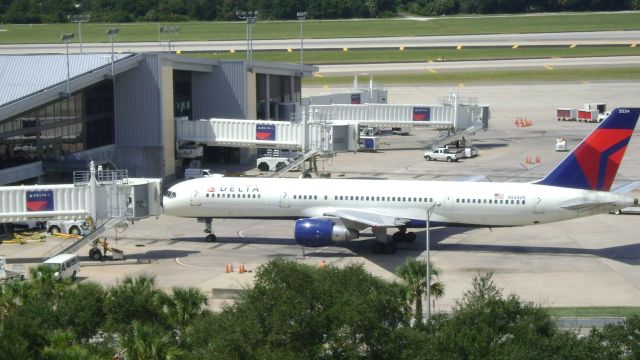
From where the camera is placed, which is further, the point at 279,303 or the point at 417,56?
the point at 417,56

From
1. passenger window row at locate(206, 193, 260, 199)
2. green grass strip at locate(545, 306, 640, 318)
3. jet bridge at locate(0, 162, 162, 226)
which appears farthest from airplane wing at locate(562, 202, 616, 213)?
jet bridge at locate(0, 162, 162, 226)

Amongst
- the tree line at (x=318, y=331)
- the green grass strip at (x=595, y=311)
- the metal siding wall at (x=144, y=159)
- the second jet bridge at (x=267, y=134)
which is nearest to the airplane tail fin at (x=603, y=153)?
the green grass strip at (x=595, y=311)

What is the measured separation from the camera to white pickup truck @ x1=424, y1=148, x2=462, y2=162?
96.4m

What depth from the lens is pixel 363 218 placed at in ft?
196

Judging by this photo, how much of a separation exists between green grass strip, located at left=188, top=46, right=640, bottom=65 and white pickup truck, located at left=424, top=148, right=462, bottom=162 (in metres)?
75.6

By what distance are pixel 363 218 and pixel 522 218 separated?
8.30 metres

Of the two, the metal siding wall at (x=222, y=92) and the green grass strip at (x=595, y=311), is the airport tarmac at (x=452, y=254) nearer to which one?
the green grass strip at (x=595, y=311)

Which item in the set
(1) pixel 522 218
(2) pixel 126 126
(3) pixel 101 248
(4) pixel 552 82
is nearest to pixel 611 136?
(1) pixel 522 218

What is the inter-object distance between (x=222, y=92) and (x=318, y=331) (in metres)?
63.5

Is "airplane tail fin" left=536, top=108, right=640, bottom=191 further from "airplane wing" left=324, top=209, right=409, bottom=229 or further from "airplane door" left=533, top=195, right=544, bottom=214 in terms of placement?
"airplane wing" left=324, top=209, right=409, bottom=229

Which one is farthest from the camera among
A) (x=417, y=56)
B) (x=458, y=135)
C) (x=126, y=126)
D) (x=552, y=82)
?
(x=417, y=56)

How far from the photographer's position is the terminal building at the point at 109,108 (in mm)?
75750

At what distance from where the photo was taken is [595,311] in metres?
48.5

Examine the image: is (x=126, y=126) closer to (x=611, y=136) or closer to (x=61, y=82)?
(x=61, y=82)
